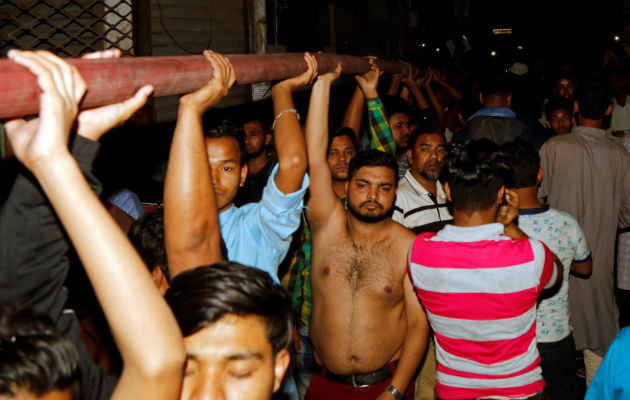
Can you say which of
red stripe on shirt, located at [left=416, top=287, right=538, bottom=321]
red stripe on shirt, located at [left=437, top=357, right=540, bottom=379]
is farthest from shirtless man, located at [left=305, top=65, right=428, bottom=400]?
red stripe on shirt, located at [left=416, top=287, right=538, bottom=321]

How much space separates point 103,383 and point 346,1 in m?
10.6

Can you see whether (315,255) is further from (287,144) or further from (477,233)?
(287,144)

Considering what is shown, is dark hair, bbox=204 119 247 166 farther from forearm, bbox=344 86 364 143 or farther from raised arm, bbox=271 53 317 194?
forearm, bbox=344 86 364 143

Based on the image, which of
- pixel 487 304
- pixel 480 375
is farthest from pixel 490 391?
pixel 487 304

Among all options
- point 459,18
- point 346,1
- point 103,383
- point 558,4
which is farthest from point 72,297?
point 558,4

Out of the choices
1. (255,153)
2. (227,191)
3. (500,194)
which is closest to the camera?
(227,191)

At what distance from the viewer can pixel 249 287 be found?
1.76 metres

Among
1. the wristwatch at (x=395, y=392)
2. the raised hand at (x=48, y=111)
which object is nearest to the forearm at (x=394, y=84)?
the wristwatch at (x=395, y=392)

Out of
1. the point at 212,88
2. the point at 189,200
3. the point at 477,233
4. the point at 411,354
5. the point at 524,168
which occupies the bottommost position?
the point at 411,354

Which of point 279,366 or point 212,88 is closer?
point 279,366

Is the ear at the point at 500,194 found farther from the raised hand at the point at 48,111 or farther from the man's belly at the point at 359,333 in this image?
the raised hand at the point at 48,111

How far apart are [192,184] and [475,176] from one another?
1.66 m

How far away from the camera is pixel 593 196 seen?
4996mm

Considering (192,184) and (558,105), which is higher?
(558,105)
